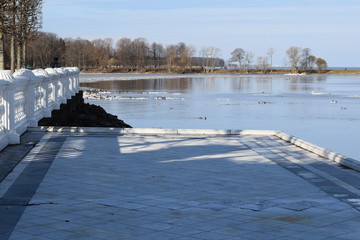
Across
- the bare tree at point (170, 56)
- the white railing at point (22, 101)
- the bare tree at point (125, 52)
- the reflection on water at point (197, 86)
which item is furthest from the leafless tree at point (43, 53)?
the white railing at point (22, 101)

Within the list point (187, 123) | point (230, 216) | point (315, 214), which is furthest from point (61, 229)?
point (187, 123)

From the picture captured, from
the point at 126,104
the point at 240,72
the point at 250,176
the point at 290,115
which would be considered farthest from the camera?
the point at 240,72

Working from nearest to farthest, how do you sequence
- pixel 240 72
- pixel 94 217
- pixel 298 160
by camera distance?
pixel 94 217 < pixel 298 160 < pixel 240 72

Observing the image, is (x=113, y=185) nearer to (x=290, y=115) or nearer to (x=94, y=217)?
(x=94, y=217)

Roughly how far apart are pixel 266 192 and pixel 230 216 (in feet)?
4.45

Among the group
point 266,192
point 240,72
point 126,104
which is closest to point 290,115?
point 126,104

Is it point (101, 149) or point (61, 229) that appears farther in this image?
point (101, 149)

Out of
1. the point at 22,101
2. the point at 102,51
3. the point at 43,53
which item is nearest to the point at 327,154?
the point at 22,101

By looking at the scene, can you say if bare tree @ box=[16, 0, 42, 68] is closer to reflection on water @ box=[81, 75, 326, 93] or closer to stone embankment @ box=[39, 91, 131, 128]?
stone embankment @ box=[39, 91, 131, 128]

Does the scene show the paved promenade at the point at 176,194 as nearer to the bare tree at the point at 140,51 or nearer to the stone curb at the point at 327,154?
the stone curb at the point at 327,154

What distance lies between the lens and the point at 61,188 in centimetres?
713

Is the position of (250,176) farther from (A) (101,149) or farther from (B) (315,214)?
(A) (101,149)

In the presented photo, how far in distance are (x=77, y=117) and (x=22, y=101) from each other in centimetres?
1172

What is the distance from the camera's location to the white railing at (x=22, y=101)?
10297 mm
